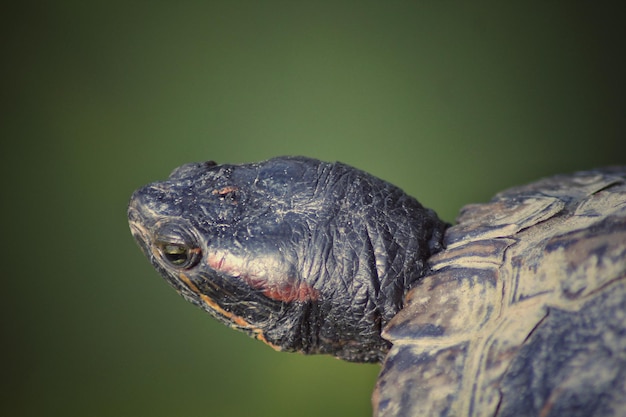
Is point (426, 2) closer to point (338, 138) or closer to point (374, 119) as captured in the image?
point (374, 119)

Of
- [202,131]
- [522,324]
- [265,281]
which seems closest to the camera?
[522,324]

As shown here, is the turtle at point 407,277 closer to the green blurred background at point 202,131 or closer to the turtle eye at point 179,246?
the turtle eye at point 179,246

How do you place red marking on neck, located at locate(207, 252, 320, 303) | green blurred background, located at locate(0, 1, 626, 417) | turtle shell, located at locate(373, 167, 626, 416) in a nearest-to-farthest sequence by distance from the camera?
turtle shell, located at locate(373, 167, 626, 416) < red marking on neck, located at locate(207, 252, 320, 303) < green blurred background, located at locate(0, 1, 626, 417)

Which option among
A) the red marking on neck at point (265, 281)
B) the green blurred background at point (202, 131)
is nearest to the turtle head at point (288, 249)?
the red marking on neck at point (265, 281)

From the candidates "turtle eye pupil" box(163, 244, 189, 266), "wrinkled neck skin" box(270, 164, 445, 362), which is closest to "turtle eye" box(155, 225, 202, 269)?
"turtle eye pupil" box(163, 244, 189, 266)

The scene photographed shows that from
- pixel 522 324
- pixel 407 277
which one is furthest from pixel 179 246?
pixel 522 324

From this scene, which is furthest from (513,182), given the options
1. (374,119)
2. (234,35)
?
(234,35)

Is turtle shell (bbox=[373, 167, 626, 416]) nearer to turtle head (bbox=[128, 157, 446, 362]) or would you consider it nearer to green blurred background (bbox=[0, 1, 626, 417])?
turtle head (bbox=[128, 157, 446, 362])

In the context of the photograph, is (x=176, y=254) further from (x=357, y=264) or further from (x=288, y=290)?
(x=357, y=264)
